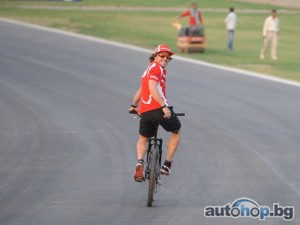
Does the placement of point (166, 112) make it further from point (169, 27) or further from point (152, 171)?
point (169, 27)

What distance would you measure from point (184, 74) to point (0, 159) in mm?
14335

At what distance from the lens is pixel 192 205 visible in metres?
13.6

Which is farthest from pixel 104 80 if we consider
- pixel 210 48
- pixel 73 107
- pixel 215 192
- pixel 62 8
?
pixel 62 8

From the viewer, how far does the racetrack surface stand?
13.5 meters

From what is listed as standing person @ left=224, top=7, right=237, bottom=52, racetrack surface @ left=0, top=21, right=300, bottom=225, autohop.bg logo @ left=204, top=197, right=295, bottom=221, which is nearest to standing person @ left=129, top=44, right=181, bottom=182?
racetrack surface @ left=0, top=21, right=300, bottom=225

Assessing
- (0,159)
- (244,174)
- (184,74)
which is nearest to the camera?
(244,174)

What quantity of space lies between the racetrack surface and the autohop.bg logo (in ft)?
0.48

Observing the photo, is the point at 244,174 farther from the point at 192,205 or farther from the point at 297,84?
the point at 297,84

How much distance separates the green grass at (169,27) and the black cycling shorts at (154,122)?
17.1 metres

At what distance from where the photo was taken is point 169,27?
159 feet

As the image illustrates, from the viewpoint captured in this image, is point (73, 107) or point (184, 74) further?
Answer: point (184, 74)

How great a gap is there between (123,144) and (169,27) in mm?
29959

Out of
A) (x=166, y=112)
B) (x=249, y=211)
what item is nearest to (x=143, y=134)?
(x=166, y=112)

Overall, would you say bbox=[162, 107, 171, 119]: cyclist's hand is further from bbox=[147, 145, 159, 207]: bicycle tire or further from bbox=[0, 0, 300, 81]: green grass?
bbox=[0, 0, 300, 81]: green grass
